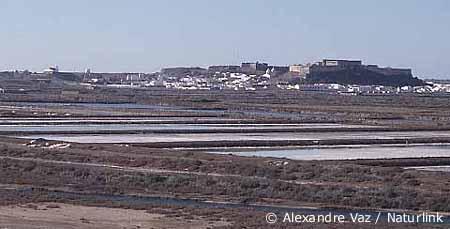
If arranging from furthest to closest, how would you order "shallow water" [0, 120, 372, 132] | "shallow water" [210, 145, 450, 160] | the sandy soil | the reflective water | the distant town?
the distant town < "shallow water" [0, 120, 372, 132] < the reflective water < "shallow water" [210, 145, 450, 160] < the sandy soil

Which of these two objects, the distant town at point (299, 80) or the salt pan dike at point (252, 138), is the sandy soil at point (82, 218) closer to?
the salt pan dike at point (252, 138)

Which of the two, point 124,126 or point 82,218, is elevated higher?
point 82,218

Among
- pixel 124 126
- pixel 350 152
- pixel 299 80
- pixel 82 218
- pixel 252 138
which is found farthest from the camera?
pixel 299 80

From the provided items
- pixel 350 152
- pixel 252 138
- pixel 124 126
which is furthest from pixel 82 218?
pixel 124 126

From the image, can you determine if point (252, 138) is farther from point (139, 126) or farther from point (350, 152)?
point (139, 126)

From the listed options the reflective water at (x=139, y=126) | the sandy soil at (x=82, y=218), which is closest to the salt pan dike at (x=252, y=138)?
the reflective water at (x=139, y=126)

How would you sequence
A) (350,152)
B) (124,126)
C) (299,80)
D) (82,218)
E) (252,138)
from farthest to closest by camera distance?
(299,80) < (124,126) < (252,138) < (350,152) < (82,218)

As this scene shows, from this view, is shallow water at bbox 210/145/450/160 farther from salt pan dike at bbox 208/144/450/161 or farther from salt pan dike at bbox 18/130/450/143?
salt pan dike at bbox 18/130/450/143

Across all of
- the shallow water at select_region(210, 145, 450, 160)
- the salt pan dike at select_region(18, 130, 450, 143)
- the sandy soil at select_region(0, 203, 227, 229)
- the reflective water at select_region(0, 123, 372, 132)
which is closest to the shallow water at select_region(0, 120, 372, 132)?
the reflective water at select_region(0, 123, 372, 132)

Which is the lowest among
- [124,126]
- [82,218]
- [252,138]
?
[124,126]
